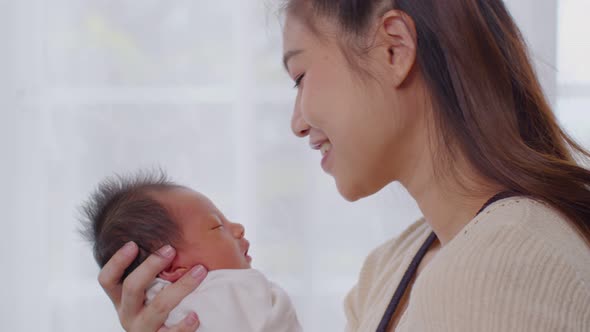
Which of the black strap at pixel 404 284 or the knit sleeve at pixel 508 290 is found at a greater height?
the knit sleeve at pixel 508 290

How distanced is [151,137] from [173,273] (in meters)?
0.98

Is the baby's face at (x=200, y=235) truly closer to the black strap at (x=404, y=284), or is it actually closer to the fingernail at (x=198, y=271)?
the fingernail at (x=198, y=271)

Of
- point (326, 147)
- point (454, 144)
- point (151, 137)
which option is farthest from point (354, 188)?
point (151, 137)

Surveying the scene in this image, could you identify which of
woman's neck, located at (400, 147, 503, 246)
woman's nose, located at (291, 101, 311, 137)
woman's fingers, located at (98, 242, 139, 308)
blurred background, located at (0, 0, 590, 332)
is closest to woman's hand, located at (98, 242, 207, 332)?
woman's fingers, located at (98, 242, 139, 308)

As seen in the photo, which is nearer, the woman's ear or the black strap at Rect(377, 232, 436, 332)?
the woman's ear

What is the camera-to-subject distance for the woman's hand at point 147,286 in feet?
4.14

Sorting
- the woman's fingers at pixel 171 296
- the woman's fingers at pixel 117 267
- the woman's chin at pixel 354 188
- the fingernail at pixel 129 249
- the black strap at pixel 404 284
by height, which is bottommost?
the black strap at pixel 404 284

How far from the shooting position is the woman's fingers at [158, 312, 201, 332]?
1.23 metres

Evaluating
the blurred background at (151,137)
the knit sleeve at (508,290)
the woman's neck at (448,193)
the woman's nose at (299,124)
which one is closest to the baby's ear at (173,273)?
the woman's nose at (299,124)

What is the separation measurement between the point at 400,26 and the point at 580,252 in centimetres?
38

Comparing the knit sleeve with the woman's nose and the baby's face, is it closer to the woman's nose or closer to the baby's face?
the woman's nose

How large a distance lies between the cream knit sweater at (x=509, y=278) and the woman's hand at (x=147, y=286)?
0.45 meters

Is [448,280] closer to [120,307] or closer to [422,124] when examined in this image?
[422,124]

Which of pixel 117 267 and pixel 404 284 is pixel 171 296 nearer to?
pixel 117 267
